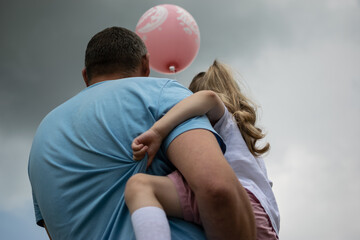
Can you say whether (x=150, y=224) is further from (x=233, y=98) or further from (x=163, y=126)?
(x=233, y=98)

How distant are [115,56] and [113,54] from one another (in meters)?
0.01

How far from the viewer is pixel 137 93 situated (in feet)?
4.57

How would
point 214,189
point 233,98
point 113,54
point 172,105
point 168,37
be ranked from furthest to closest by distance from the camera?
point 168,37 < point 233,98 < point 113,54 < point 172,105 < point 214,189

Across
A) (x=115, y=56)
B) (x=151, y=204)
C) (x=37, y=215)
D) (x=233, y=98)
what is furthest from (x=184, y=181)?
(x=233, y=98)

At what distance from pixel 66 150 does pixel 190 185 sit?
1.73ft

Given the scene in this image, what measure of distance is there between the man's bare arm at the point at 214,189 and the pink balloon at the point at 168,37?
127 inches

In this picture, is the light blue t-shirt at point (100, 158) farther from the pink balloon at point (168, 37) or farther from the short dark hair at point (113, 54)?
the pink balloon at point (168, 37)

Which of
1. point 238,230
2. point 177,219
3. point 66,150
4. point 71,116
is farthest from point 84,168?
point 238,230

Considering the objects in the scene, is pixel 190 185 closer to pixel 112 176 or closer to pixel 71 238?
pixel 112 176

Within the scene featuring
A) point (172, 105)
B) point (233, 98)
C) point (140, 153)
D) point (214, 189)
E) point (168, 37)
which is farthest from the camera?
point (168, 37)

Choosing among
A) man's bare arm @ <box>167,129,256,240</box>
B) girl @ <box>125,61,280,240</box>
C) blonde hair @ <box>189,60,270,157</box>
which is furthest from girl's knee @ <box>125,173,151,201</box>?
blonde hair @ <box>189,60,270,157</box>

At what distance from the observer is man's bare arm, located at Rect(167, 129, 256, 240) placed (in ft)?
3.65

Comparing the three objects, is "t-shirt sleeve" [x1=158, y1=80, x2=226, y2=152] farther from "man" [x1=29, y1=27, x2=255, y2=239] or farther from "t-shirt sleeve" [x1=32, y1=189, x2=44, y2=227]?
"t-shirt sleeve" [x1=32, y1=189, x2=44, y2=227]

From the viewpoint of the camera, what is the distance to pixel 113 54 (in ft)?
5.57
